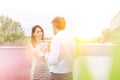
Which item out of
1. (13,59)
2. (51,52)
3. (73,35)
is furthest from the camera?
(13,59)

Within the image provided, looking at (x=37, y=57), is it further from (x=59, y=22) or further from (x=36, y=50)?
(x=59, y=22)

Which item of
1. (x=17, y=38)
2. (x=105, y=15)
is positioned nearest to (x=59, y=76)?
(x=17, y=38)

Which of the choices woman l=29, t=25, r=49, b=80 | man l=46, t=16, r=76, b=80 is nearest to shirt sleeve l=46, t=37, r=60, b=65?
man l=46, t=16, r=76, b=80

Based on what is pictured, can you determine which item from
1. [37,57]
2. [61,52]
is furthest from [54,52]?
[37,57]

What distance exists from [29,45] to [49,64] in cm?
19

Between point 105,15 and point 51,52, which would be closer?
point 51,52

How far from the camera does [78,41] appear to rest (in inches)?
68.9

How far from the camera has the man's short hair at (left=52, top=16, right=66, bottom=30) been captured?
1.63 metres

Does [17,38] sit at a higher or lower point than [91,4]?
lower

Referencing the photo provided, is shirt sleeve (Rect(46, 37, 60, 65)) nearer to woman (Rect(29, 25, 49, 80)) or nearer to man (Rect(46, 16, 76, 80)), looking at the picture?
man (Rect(46, 16, 76, 80))

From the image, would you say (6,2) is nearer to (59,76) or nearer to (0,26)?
(0,26)

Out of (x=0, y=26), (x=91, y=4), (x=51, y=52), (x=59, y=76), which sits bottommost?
(x=59, y=76)

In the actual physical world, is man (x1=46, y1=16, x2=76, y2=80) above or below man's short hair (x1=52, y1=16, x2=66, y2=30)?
below

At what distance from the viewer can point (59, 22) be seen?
65.0 inches
